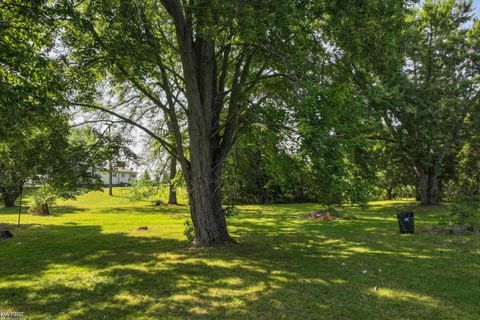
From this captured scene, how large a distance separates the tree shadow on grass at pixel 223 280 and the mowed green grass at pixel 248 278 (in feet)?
0.06

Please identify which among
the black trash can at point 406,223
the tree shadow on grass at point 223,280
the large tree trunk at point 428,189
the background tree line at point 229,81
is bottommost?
the tree shadow on grass at point 223,280

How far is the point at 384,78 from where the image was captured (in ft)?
31.1

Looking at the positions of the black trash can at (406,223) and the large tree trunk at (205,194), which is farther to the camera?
the black trash can at (406,223)

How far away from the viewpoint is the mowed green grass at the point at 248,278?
514cm

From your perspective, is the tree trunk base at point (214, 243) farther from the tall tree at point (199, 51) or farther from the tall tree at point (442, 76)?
the tall tree at point (442, 76)

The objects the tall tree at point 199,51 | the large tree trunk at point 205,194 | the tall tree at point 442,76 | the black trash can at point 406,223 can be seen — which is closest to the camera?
the tall tree at point 199,51

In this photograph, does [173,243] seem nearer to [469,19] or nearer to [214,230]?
[214,230]

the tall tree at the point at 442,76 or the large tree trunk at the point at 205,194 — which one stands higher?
the tall tree at the point at 442,76

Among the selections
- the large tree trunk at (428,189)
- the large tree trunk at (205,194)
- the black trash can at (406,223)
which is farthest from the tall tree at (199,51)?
the large tree trunk at (428,189)

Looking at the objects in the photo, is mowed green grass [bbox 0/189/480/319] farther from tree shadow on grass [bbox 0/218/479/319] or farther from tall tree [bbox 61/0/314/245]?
tall tree [bbox 61/0/314/245]

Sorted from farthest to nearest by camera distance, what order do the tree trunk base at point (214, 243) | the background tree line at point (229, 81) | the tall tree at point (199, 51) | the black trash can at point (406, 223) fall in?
1. the black trash can at point (406, 223)
2. the tree trunk base at point (214, 243)
3. the tall tree at point (199, 51)
4. the background tree line at point (229, 81)

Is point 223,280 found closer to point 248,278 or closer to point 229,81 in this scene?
point 248,278

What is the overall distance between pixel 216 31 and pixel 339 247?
7.16 metres

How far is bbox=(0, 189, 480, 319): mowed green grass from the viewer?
514 cm
